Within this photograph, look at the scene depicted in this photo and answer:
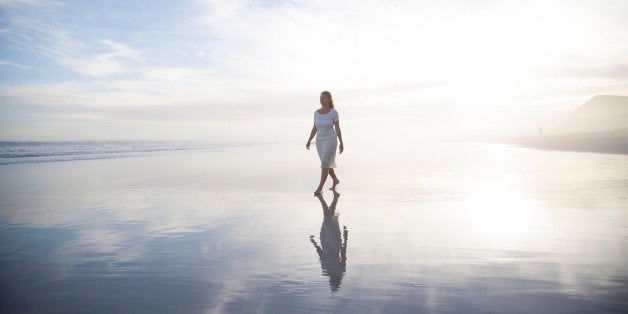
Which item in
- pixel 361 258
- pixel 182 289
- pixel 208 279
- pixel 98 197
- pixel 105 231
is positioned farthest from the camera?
pixel 98 197

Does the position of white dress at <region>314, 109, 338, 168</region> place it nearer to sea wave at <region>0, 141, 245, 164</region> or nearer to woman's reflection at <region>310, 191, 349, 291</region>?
woman's reflection at <region>310, 191, 349, 291</region>

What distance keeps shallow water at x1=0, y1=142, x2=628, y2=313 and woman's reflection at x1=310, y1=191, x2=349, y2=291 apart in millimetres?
24

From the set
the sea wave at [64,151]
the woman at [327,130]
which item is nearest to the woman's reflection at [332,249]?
the woman at [327,130]

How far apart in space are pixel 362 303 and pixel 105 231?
13.1 feet

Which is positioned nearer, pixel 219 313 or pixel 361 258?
pixel 219 313

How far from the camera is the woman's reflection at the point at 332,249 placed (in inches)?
132

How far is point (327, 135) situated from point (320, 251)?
5307 millimetres

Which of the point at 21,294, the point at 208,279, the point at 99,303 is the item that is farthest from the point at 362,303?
the point at 21,294

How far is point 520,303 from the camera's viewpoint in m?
2.71

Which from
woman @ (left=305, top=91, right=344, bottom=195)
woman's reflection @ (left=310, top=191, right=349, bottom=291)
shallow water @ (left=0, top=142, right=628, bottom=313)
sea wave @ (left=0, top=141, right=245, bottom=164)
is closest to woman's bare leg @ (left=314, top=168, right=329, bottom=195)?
woman @ (left=305, top=91, right=344, bottom=195)

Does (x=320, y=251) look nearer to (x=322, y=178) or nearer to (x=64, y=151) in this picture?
(x=322, y=178)

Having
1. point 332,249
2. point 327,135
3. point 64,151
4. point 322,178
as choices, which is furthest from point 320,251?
point 64,151

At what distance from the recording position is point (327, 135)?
29.9 feet

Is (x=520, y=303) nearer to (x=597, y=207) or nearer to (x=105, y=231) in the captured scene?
(x=597, y=207)
